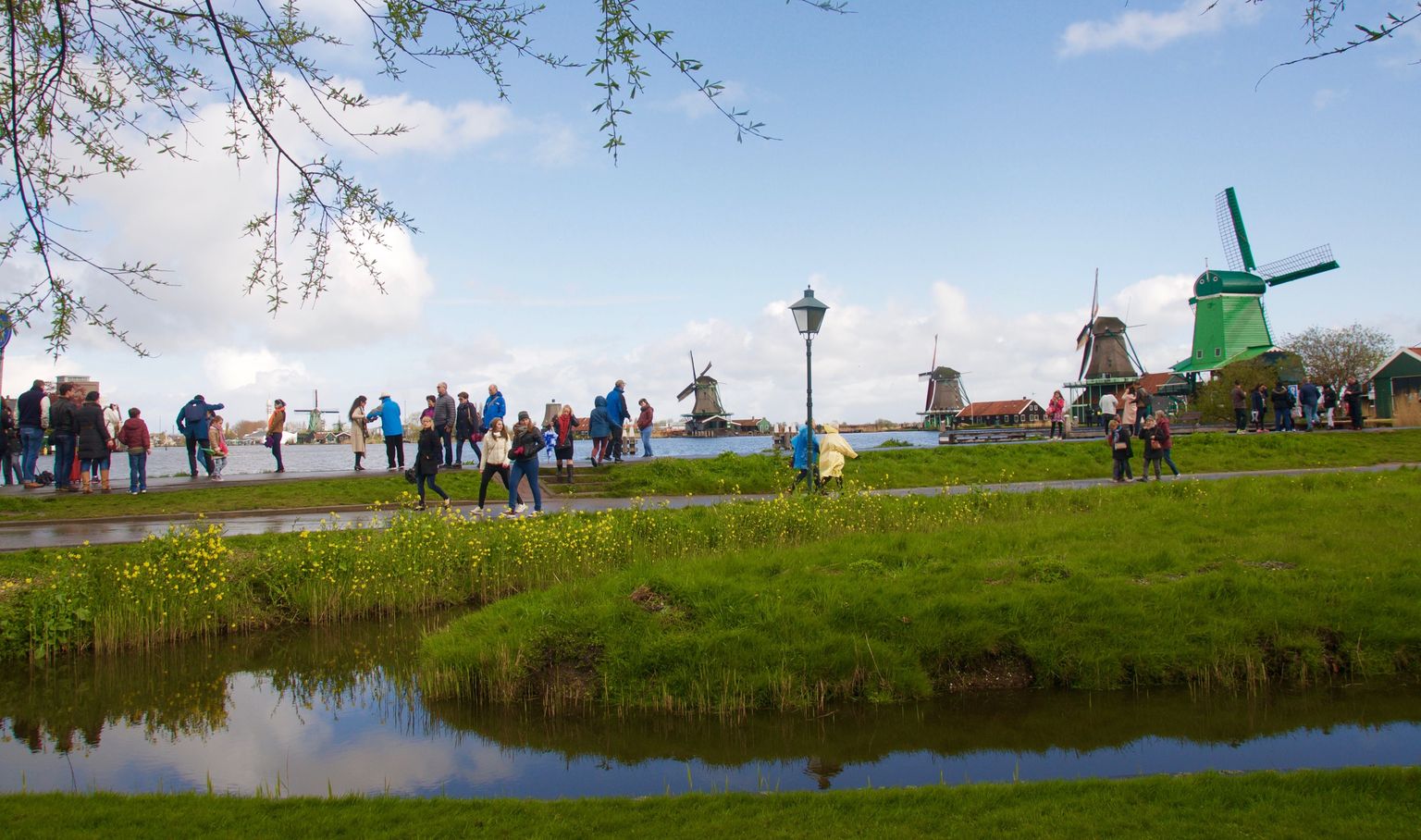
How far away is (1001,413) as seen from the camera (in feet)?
344

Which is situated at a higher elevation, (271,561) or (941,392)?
(941,392)

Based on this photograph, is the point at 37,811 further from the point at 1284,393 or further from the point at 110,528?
the point at 1284,393

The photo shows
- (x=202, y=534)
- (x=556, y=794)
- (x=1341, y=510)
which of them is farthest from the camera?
(x=1341, y=510)

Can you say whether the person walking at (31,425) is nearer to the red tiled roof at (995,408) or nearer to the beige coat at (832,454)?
the beige coat at (832,454)

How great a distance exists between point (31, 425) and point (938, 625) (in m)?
22.0

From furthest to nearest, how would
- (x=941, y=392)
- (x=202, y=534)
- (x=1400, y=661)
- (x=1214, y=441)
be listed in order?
(x=941, y=392)
(x=1214, y=441)
(x=202, y=534)
(x=1400, y=661)

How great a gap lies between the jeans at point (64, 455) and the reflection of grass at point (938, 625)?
15.9m

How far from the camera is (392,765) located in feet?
25.6

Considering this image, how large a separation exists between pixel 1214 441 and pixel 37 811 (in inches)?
1206

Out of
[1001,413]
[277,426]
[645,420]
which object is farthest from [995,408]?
[277,426]

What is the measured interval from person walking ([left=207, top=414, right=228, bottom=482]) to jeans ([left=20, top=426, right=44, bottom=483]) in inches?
145

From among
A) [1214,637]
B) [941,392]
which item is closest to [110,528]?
[1214,637]

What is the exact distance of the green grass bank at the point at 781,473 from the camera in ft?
65.8

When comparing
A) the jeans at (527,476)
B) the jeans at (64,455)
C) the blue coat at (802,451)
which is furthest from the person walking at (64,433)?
the blue coat at (802,451)
